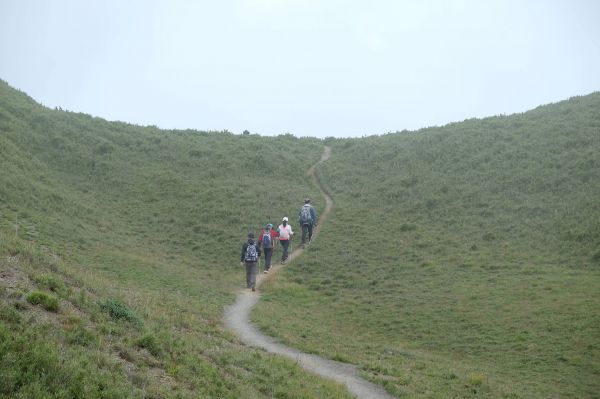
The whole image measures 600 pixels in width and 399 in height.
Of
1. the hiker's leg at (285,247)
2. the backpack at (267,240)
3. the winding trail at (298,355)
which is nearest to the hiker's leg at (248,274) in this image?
the winding trail at (298,355)

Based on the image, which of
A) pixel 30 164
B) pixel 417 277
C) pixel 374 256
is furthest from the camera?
pixel 30 164

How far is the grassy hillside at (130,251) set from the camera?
7.89 m

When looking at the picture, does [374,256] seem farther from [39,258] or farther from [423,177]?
[39,258]

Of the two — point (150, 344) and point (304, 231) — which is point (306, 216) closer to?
point (304, 231)

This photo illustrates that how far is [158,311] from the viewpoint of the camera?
43.7ft

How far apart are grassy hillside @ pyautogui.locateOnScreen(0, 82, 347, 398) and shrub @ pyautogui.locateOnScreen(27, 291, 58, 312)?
2 cm

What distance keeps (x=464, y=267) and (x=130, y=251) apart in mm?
15050

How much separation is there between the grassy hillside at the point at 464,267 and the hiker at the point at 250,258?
91 centimetres

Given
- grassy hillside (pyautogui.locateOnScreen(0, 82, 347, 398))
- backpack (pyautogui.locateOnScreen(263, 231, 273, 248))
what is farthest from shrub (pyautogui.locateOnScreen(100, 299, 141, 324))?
backpack (pyautogui.locateOnScreen(263, 231, 273, 248))

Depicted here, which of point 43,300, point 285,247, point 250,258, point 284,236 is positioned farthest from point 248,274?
point 43,300

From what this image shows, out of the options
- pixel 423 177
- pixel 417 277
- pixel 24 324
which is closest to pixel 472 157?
pixel 423 177

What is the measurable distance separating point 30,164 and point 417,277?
23.6 m

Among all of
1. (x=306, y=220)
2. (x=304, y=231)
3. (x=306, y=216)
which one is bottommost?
(x=304, y=231)

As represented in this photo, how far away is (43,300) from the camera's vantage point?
9242 millimetres
